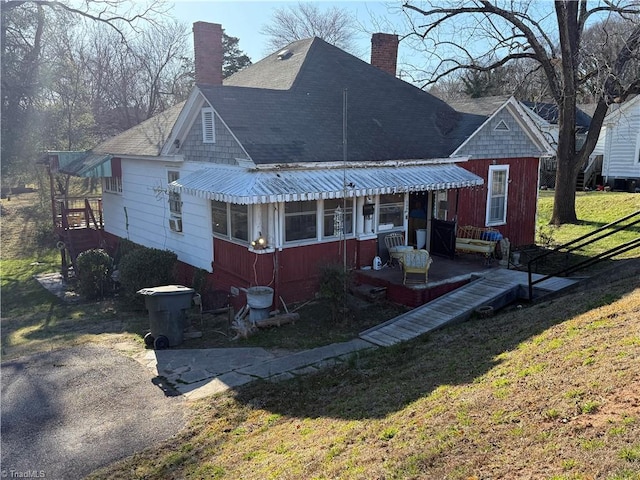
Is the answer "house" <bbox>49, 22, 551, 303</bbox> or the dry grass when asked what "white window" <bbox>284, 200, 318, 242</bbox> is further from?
the dry grass

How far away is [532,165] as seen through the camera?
1759 cm

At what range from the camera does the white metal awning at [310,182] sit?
11.1m

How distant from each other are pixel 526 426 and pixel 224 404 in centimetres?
479

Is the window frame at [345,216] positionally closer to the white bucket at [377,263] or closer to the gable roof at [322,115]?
the white bucket at [377,263]

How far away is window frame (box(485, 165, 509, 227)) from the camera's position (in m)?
16.4

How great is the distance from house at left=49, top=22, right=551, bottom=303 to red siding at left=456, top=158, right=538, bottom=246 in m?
0.05

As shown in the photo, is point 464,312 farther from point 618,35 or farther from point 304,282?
point 618,35

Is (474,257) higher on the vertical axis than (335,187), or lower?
lower

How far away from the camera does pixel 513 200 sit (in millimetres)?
17219

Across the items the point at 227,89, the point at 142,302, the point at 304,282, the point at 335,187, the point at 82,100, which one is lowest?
the point at 142,302

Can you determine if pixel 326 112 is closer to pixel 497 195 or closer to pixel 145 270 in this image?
pixel 497 195

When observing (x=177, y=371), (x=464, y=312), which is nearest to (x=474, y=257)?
(x=464, y=312)

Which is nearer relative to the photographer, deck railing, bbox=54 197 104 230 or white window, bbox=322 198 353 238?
white window, bbox=322 198 353 238

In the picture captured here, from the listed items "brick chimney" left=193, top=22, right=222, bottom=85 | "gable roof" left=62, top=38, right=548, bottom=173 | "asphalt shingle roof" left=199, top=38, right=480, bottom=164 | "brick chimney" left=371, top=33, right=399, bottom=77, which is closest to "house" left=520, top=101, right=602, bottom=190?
"brick chimney" left=371, top=33, right=399, bottom=77
